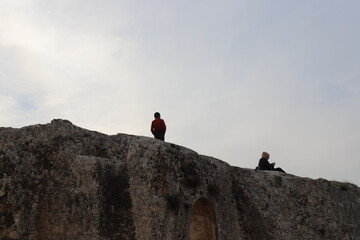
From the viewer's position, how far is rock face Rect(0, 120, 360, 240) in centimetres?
1205

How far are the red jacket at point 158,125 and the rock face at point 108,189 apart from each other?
216 centimetres

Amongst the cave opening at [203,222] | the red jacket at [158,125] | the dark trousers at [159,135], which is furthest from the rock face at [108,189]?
the red jacket at [158,125]

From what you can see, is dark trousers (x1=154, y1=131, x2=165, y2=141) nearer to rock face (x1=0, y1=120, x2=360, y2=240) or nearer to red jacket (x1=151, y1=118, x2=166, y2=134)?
red jacket (x1=151, y1=118, x2=166, y2=134)

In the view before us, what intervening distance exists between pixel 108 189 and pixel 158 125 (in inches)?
149

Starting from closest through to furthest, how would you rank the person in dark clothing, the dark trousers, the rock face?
the rock face → the dark trousers → the person in dark clothing

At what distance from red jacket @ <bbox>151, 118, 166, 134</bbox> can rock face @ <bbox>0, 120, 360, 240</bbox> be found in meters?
2.16

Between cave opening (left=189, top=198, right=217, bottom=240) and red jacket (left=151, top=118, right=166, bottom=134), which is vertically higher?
red jacket (left=151, top=118, right=166, bottom=134)

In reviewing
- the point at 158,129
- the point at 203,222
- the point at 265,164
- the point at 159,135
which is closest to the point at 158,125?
the point at 158,129

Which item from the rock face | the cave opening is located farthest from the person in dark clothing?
the cave opening

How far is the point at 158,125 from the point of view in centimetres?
1612

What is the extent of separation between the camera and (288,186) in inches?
675

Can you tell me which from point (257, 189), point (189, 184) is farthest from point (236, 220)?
point (189, 184)

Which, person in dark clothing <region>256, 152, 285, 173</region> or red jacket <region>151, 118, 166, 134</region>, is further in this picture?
person in dark clothing <region>256, 152, 285, 173</region>

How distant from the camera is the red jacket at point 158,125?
16125mm
